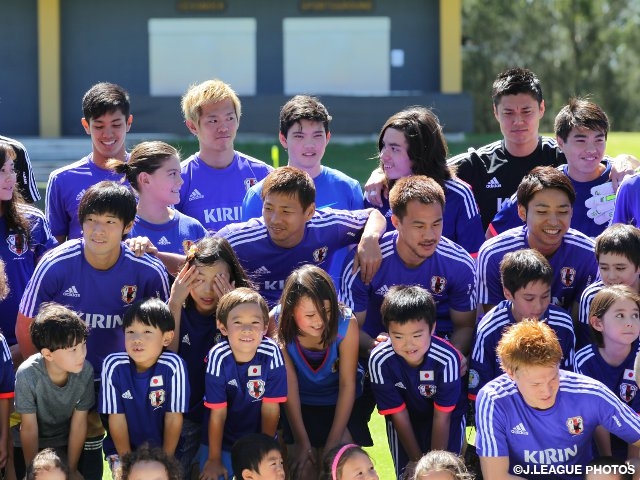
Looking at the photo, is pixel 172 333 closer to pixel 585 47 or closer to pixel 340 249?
pixel 340 249

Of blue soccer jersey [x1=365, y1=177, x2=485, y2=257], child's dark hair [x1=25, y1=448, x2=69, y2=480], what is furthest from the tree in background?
child's dark hair [x1=25, y1=448, x2=69, y2=480]

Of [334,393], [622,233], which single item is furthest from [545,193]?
[334,393]

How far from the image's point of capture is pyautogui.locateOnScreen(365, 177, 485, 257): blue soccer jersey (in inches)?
243

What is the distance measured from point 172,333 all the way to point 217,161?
6.02ft

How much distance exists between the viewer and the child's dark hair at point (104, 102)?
21.9 feet

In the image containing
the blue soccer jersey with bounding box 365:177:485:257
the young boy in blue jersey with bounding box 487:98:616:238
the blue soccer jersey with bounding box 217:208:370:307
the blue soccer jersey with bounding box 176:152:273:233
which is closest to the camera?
the blue soccer jersey with bounding box 217:208:370:307

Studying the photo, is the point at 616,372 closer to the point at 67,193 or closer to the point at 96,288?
the point at 96,288

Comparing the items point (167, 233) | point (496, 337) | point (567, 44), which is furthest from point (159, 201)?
point (567, 44)

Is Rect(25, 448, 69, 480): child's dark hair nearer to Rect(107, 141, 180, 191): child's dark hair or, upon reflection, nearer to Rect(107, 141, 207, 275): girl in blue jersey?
Rect(107, 141, 207, 275): girl in blue jersey

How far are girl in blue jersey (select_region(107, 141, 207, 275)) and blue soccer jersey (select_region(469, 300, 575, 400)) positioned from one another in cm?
181

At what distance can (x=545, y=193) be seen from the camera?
5.68m

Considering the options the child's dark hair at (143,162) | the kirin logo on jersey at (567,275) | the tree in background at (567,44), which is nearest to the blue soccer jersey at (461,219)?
the kirin logo on jersey at (567,275)

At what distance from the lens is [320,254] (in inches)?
231

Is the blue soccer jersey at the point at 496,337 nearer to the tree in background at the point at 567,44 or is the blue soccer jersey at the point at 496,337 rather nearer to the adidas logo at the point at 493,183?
the adidas logo at the point at 493,183
